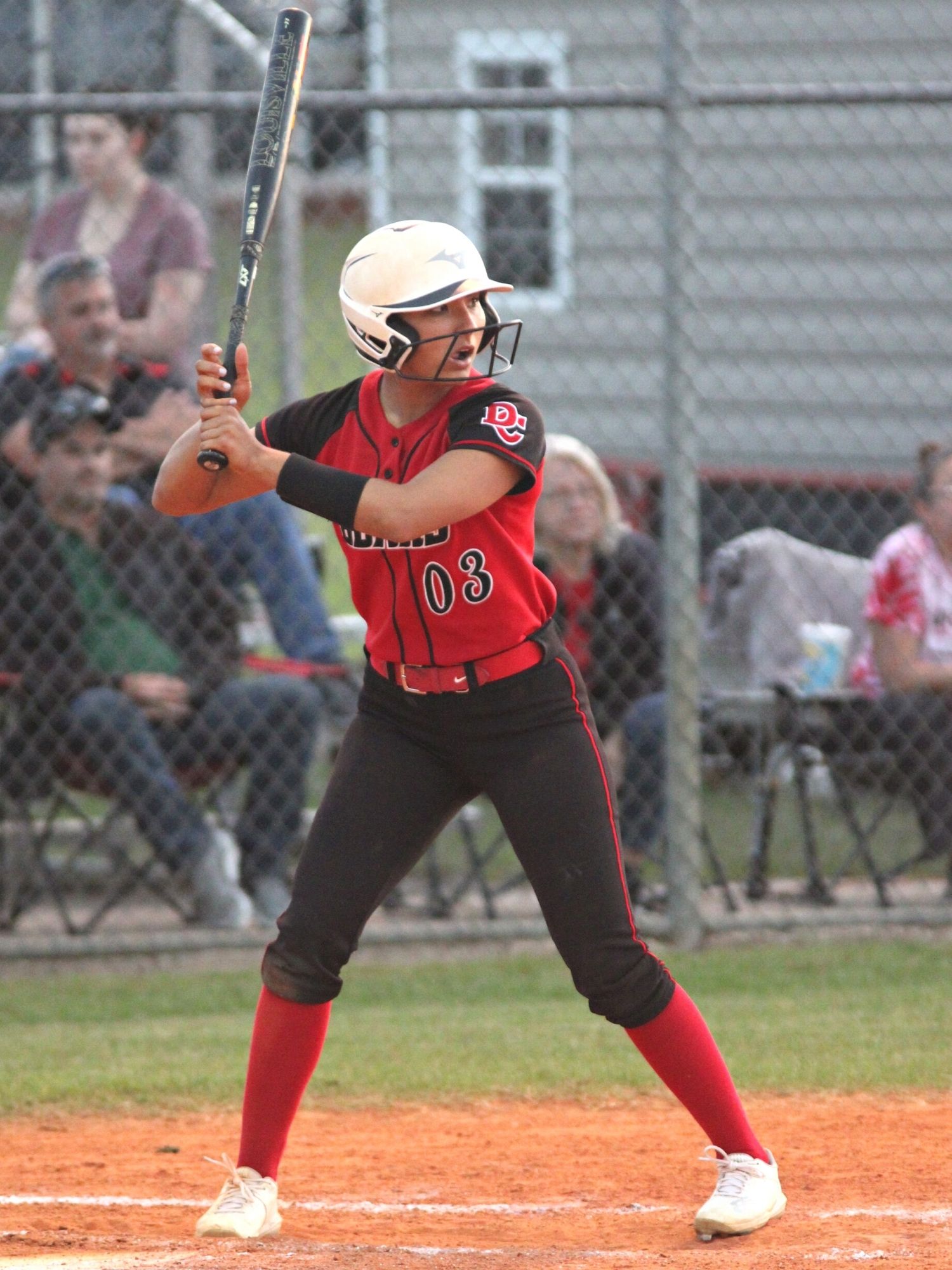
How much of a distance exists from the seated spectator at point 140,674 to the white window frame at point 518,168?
391 centimetres

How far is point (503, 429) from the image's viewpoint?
9.43 ft

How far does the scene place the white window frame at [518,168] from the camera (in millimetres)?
9164

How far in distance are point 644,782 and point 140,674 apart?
1.70m

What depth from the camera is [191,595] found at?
18.3ft

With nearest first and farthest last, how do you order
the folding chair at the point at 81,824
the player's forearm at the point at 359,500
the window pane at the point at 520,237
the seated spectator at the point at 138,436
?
the player's forearm at the point at 359,500, the folding chair at the point at 81,824, the seated spectator at the point at 138,436, the window pane at the point at 520,237

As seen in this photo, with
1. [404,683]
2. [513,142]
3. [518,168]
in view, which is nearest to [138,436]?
[404,683]

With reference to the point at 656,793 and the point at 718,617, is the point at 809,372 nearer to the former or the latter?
the point at 718,617

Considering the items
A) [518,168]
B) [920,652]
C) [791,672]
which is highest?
[518,168]

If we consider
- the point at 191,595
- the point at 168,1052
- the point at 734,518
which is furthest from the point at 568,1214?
the point at 734,518

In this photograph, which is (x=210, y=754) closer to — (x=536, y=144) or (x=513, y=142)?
(x=513, y=142)

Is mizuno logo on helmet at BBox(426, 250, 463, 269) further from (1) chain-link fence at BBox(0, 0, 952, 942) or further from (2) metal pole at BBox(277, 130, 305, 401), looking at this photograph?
(2) metal pole at BBox(277, 130, 305, 401)

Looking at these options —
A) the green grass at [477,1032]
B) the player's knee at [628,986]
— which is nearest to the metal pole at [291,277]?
the green grass at [477,1032]

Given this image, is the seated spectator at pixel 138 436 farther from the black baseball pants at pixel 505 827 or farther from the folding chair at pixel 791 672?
the black baseball pants at pixel 505 827

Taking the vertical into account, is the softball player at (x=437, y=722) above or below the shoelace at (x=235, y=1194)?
above
